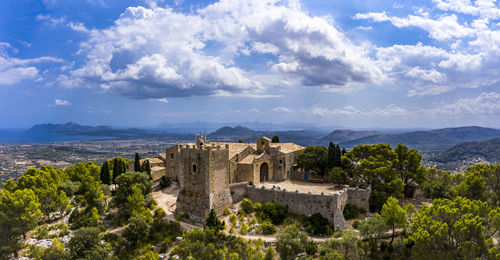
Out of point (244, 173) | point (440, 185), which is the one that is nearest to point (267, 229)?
point (244, 173)

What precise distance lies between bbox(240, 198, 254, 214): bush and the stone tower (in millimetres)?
2008

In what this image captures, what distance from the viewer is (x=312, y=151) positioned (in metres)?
46.2

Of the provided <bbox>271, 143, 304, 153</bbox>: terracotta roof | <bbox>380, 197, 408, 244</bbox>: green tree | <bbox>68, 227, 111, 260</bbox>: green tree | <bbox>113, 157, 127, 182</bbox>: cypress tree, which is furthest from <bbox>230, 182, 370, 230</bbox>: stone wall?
<bbox>113, 157, 127, 182</bbox>: cypress tree

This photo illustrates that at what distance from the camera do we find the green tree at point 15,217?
30.5 meters

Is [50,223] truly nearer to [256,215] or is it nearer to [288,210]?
[256,215]

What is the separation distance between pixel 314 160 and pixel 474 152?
491ft

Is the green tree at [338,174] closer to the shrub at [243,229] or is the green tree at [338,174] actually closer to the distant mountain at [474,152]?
the shrub at [243,229]

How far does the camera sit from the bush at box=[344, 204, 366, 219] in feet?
116

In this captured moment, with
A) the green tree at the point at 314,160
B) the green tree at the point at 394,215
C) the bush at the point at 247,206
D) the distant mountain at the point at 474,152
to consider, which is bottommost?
the distant mountain at the point at 474,152

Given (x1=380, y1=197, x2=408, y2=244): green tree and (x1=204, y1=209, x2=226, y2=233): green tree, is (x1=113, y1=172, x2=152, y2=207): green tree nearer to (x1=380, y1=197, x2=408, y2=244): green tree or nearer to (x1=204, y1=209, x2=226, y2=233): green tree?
(x1=204, y1=209, x2=226, y2=233): green tree

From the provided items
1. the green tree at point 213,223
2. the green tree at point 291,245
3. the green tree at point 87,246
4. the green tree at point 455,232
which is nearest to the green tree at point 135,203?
the green tree at point 87,246

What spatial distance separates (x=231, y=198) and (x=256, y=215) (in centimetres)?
454

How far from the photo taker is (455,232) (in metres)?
22.4

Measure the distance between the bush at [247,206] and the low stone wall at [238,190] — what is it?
1.87 meters
